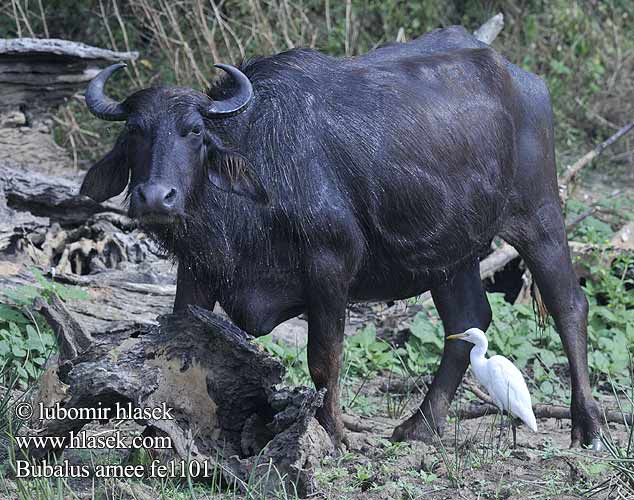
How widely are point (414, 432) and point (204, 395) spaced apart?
1.37 m

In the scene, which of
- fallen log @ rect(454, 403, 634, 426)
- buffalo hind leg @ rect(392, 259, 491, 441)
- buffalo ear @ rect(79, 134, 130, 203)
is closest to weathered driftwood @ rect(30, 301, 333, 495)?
buffalo ear @ rect(79, 134, 130, 203)

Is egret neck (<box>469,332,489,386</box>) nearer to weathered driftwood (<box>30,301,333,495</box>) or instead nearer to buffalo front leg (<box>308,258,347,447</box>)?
buffalo front leg (<box>308,258,347,447</box>)

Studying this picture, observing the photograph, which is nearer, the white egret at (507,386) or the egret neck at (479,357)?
the white egret at (507,386)

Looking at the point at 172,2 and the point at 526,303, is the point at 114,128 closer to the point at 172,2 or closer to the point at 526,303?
the point at 172,2

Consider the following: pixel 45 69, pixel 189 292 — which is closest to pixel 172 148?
pixel 189 292

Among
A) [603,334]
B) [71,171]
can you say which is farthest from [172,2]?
[603,334]

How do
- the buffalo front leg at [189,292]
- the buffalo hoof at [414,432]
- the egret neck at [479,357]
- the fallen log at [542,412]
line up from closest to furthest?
the buffalo front leg at [189,292] < the egret neck at [479,357] < the buffalo hoof at [414,432] < the fallen log at [542,412]

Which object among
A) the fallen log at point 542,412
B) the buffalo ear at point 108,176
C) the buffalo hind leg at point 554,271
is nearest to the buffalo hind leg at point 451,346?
the fallen log at point 542,412

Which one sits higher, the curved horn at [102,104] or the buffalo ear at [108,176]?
the curved horn at [102,104]

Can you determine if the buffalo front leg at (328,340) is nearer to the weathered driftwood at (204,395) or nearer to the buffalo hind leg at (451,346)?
the weathered driftwood at (204,395)

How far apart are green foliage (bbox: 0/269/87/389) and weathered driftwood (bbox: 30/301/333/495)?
1.23 m

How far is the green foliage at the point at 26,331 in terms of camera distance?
6.24 meters

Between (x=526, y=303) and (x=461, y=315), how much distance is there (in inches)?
87.2

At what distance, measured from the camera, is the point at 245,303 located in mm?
5465
